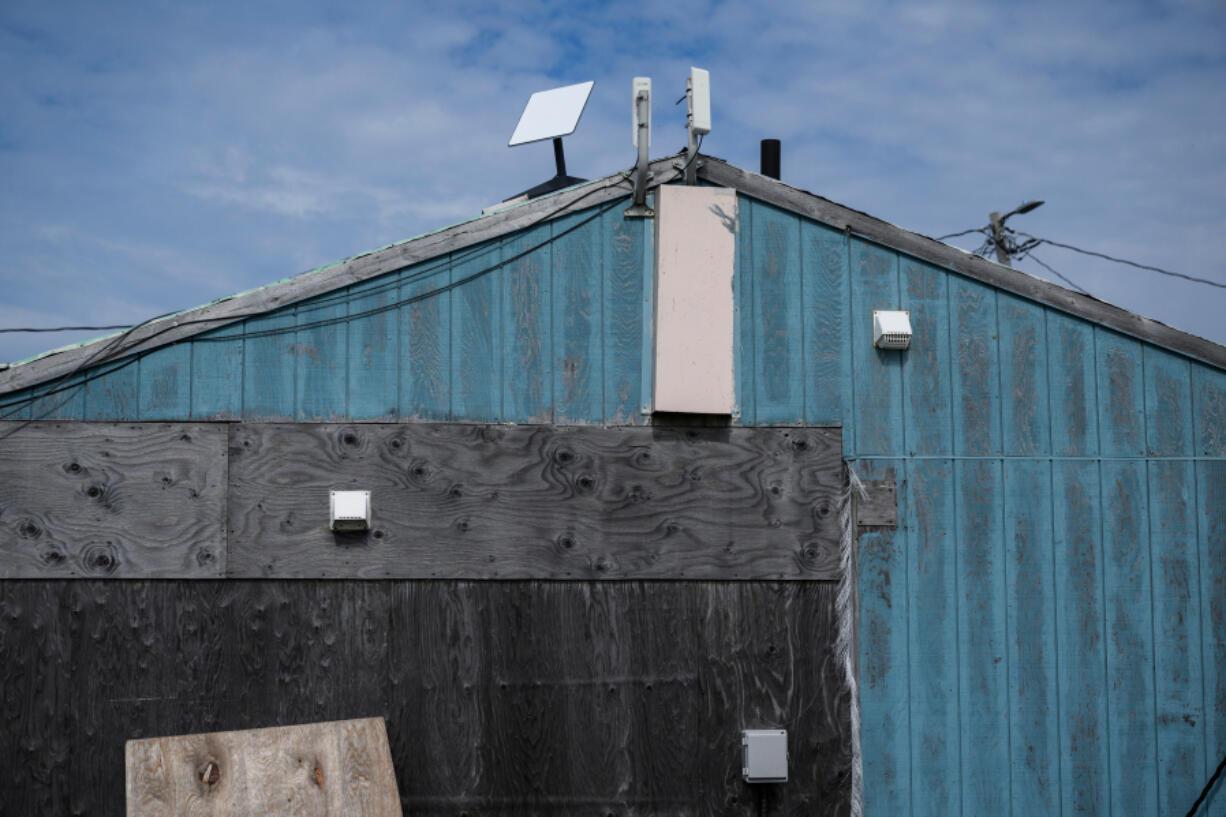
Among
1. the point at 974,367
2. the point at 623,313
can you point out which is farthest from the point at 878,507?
the point at 623,313

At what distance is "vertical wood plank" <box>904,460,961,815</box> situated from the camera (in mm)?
5863

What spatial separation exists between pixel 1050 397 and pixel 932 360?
685mm

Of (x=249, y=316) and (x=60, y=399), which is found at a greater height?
(x=249, y=316)

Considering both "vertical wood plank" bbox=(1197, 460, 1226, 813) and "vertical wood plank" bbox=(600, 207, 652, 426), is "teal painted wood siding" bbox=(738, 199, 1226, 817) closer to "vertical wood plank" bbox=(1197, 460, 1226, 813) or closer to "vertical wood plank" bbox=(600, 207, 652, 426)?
"vertical wood plank" bbox=(1197, 460, 1226, 813)

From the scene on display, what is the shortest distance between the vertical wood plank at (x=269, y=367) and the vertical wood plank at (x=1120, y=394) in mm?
4377

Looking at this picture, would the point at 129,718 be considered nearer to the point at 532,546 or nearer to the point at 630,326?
the point at 532,546

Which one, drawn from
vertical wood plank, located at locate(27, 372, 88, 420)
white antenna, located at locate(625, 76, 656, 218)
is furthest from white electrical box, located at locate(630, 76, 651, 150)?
vertical wood plank, located at locate(27, 372, 88, 420)

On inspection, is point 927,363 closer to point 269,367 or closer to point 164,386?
point 269,367

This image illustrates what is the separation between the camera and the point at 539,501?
19.2 ft

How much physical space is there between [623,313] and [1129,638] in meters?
3.24

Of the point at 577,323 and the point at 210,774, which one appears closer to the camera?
the point at 210,774

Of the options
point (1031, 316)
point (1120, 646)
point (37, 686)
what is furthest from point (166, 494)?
point (1120, 646)

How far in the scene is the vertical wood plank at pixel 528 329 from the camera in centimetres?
592

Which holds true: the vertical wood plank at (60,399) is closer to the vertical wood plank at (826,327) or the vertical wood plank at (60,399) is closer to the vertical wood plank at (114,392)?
the vertical wood plank at (114,392)
